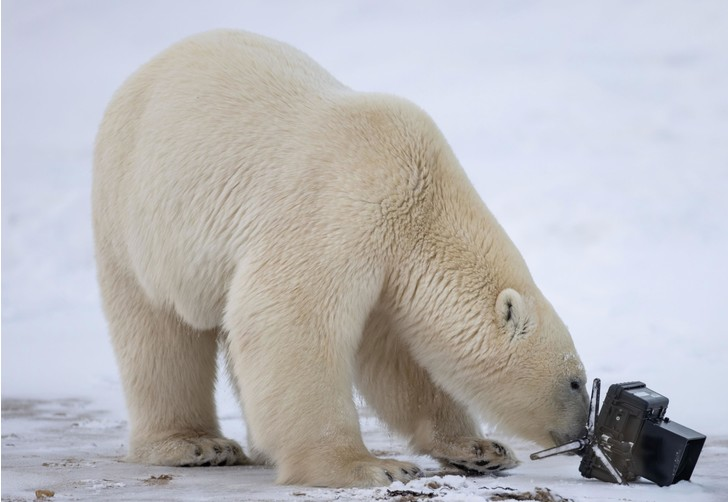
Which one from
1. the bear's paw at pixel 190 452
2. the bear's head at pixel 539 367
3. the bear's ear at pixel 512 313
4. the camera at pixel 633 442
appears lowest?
the bear's paw at pixel 190 452

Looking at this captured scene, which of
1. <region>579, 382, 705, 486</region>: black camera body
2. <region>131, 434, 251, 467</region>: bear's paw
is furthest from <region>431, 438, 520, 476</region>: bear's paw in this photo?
<region>131, 434, 251, 467</region>: bear's paw

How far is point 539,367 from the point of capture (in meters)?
4.71

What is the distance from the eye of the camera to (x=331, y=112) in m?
5.11

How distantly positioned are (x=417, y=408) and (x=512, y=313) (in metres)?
0.99

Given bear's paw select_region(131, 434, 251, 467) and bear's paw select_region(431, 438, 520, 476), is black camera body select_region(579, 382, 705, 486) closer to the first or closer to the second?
bear's paw select_region(431, 438, 520, 476)

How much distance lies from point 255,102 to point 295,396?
4.95 feet

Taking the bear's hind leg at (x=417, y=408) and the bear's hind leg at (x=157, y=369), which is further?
the bear's hind leg at (x=157, y=369)

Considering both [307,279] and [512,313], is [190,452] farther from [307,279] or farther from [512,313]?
[512,313]

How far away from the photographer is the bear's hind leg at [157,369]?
5660 mm

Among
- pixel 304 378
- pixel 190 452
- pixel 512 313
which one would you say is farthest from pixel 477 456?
→ pixel 190 452

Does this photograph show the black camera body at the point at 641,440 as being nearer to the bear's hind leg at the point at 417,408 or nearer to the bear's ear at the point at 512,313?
the bear's ear at the point at 512,313

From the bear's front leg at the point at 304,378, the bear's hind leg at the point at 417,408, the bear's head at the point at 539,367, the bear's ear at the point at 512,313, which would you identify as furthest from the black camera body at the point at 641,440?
the bear's front leg at the point at 304,378

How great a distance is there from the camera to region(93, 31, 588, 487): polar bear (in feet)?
15.2

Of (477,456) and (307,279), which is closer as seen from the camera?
(307,279)
